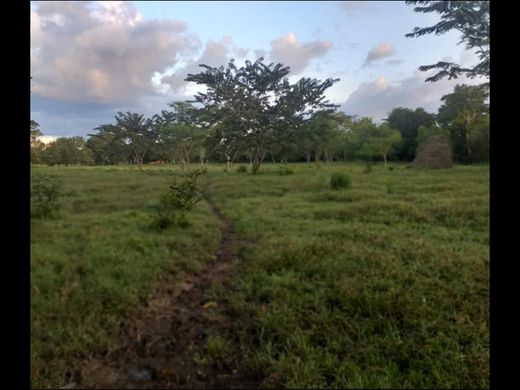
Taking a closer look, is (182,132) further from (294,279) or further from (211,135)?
(294,279)

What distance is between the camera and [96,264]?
19.2ft

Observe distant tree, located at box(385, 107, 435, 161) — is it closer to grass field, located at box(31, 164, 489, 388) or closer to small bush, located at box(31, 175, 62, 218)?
grass field, located at box(31, 164, 489, 388)

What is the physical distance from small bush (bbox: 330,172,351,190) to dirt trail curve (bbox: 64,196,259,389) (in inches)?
207

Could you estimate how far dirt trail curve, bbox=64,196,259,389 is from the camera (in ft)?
11.6

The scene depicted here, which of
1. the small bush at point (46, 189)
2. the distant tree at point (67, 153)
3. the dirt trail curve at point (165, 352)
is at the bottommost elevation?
the dirt trail curve at point (165, 352)

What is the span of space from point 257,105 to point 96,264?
5337 mm

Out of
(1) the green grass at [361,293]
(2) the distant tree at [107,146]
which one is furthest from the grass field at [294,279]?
(2) the distant tree at [107,146]

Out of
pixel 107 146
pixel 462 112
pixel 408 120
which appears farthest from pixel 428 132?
pixel 107 146

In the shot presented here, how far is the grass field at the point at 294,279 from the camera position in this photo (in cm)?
341

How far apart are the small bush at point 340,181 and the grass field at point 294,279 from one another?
1.27 m

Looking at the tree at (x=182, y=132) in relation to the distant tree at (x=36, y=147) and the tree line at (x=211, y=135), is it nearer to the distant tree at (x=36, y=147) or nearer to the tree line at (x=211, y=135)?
the tree line at (x=211, y=135)

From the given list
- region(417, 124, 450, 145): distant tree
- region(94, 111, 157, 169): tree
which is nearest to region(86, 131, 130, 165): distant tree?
region(94, 111, 157, 169): tree
